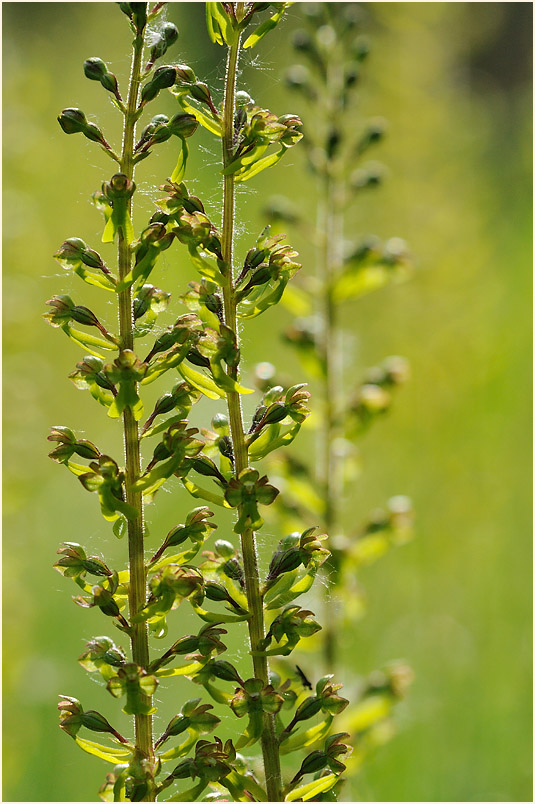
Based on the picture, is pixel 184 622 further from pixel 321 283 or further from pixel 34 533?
pixel 321 283

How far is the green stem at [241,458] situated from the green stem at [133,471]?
0.17m

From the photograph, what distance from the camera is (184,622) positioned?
4867mm

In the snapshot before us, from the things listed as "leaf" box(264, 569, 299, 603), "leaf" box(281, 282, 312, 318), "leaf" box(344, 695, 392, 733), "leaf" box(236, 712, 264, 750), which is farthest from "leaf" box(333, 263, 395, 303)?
"leaf" box(236, 712, 264, 750)

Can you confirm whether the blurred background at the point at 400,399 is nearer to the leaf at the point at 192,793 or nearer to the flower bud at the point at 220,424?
the flower bud at the point at 220,424

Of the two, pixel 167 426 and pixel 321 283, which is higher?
pixel 321 283

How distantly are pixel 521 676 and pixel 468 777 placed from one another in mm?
780

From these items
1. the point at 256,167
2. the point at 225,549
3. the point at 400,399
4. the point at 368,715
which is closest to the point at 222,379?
the point at 225,549

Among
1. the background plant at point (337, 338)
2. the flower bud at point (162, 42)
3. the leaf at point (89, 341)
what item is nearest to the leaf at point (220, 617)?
the leaf at point (89, 341)

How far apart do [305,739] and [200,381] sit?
2.31 feet

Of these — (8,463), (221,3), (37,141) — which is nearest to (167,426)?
(221,3)

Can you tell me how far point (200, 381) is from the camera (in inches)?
63.6

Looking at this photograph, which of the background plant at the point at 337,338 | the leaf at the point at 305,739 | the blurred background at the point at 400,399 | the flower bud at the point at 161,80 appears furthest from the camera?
the blurred background at the point at 400,399

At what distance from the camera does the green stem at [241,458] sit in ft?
5.01

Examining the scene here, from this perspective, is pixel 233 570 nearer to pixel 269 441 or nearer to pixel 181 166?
pixel 269 441
